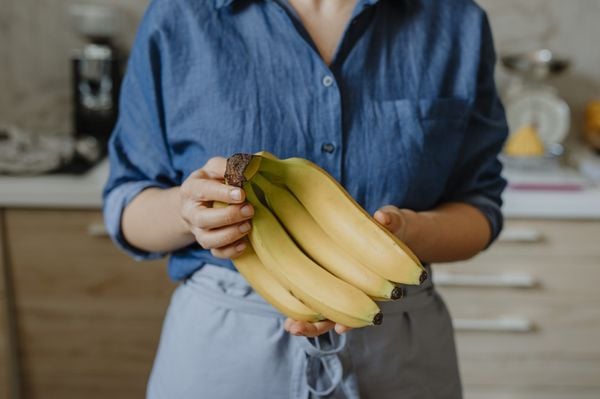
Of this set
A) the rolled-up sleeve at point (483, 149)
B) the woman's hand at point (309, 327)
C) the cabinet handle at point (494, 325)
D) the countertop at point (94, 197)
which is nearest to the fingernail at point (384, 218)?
the woman's hand at point (309, 327)

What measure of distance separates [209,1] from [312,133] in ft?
0.69

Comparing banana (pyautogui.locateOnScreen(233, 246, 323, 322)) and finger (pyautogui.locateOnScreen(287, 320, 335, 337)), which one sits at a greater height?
banana (pyautogui.locateOnScreen(233, 246, 323, 322))

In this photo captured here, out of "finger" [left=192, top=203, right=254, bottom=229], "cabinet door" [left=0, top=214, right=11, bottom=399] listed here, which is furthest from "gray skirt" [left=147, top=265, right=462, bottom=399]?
"cabinet door" [left=0, top=214, right=11, bottom=399]

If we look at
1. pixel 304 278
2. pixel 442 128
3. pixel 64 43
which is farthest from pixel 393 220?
pixel 64 43

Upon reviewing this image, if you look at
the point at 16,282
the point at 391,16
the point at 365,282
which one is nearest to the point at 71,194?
the point at 16,282

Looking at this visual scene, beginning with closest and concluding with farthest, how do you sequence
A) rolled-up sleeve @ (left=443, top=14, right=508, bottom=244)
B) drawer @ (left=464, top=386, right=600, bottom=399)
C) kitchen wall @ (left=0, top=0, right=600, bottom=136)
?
rolled-up sleeve @ (left=443, top=14, right=508, bottom=244), drawer @ (left=464, top=386, right=600, bottom=399), kitchen wall @ (left=0, top=0, right=600, bottom=136)

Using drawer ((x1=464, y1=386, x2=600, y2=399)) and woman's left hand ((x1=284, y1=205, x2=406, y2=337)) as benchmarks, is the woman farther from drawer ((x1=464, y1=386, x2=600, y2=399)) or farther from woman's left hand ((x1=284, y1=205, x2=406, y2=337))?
drawer ((x1=464, y1=386, x2=600, y2=399))

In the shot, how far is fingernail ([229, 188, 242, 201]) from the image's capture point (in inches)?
27.4

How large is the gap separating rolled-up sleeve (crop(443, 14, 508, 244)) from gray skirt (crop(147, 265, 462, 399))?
0.14 m

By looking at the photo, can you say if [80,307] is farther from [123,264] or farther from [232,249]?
[232,249]

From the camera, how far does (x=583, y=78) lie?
217cm

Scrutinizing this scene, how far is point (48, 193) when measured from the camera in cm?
161

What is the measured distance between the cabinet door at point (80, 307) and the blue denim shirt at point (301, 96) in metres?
0.69

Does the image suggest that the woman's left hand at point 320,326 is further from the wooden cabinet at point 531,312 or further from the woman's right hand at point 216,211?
the wooden cabinet at point 531,312
